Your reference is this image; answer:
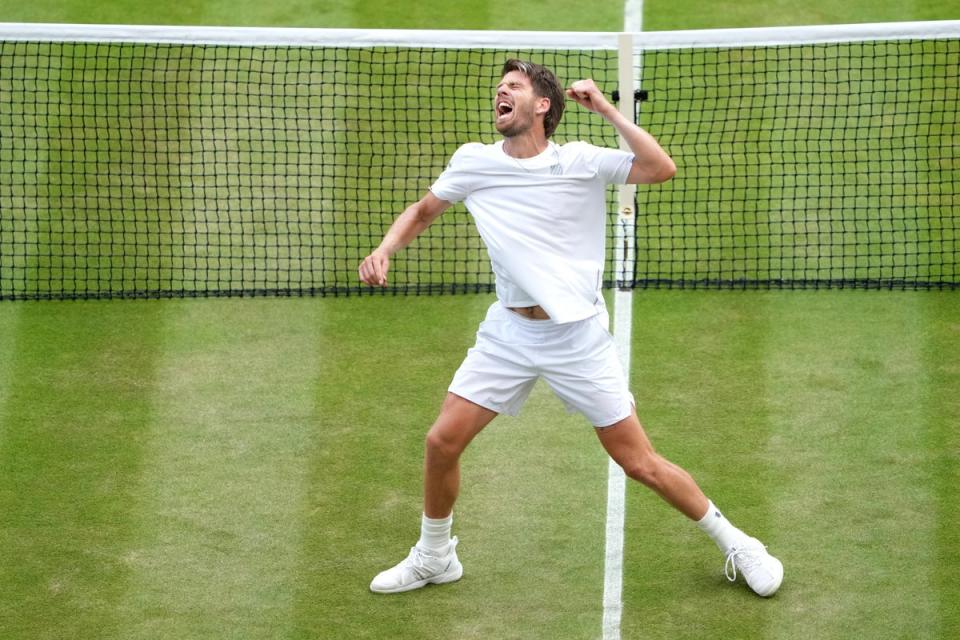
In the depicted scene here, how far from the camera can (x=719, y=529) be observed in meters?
8.08

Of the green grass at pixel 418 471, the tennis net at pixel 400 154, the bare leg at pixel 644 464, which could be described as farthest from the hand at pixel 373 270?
the tennis net at pixel 400 154

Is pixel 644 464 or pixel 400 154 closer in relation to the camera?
pixel 644 464

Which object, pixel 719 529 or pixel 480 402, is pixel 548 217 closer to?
pixel 480 402

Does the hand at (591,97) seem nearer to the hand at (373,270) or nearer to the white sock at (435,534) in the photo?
the hand at (373,270)

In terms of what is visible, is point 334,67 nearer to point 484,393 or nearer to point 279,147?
point 279,147

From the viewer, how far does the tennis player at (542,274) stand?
758cm

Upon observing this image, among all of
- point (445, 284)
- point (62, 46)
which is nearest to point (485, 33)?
point (445, 284)

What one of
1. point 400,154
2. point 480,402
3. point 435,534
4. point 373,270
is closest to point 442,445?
point 480,402

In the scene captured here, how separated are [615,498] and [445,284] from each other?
124 inches

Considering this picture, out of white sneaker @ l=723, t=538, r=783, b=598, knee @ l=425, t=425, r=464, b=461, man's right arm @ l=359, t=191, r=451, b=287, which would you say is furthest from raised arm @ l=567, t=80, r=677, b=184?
white sneaker @ l=723, t=538, r=783, b=598

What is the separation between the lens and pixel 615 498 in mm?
9070

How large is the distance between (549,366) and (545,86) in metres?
1.38

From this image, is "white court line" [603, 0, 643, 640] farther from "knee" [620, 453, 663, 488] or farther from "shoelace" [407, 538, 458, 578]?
"shoelace" [407, 538, 458, 578]

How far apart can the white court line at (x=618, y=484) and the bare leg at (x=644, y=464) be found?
650mm
